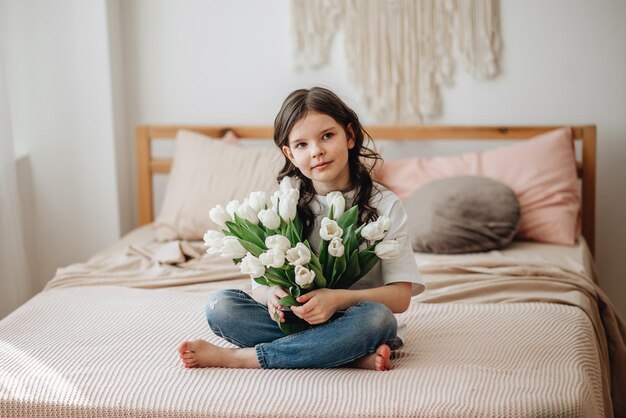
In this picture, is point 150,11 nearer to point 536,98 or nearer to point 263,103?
point 263,103

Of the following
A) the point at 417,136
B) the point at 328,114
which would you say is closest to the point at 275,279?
the point at 328,114

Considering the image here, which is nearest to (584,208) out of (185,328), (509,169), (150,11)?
(509,169)

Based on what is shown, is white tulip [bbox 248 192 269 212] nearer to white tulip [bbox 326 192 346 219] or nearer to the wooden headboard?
white tulip [bbox 326 192 346 219]

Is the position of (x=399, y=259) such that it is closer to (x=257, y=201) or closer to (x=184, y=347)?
(x=257, y=201)

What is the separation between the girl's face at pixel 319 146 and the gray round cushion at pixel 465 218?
878mm

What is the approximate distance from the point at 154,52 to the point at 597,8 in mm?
1749

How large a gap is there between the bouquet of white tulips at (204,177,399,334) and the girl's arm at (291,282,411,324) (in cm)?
2

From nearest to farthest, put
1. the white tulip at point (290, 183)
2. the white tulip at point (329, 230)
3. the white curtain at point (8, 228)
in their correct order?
the white tulip at point (329, 230) < the white tulip at point (290, 183) < the white curtain at point (8, 228)

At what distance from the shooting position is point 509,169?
2887 millimetres

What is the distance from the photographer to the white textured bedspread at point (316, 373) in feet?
5.14

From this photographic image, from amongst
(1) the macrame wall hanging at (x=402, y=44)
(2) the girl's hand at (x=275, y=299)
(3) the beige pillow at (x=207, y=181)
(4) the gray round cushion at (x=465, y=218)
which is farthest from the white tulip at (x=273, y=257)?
(1) the macrame wall hanging at (x=402, y=44)

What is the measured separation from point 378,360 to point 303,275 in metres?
0.25

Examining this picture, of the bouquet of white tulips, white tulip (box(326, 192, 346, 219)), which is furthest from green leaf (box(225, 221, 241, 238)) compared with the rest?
white tulip (box(326, 192, 346, 219))

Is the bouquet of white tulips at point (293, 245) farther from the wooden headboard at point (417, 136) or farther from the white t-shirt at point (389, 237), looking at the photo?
the wooden headboard at point (417, 136)
